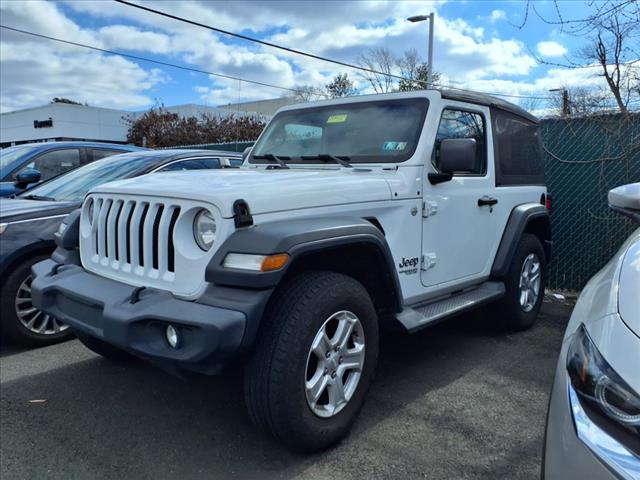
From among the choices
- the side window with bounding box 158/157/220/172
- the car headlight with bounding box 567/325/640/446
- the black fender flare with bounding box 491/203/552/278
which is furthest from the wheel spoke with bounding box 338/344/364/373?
the side window with bounding box 158/157/220/172

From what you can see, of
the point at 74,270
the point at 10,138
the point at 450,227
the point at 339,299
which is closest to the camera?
the point at 339,299

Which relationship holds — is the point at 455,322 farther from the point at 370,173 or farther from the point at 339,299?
the point at 339,299

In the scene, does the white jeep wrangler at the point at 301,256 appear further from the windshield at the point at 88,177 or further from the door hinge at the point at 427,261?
the windshield at the point at 88,177

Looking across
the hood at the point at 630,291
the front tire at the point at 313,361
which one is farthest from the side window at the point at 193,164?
the hood at the point at 630,291

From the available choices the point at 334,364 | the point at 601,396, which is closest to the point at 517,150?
the point at 334,364

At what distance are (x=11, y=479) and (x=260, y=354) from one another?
1377mm

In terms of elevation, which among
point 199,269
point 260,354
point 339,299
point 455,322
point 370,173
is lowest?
point 455,322

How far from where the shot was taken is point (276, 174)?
3299mm

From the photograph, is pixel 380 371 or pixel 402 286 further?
pixel 380 371

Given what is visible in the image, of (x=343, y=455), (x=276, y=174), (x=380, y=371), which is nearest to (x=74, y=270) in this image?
(x=276, y=174)

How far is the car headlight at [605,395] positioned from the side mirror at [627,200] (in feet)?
4.12

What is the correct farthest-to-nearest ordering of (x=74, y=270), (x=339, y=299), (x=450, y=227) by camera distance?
(x=450, y=227) → (x=74, y=270) → (x=339, y=299)

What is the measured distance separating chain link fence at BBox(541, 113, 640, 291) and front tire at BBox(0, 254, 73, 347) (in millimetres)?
5586

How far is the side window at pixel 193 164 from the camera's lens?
5383mm
